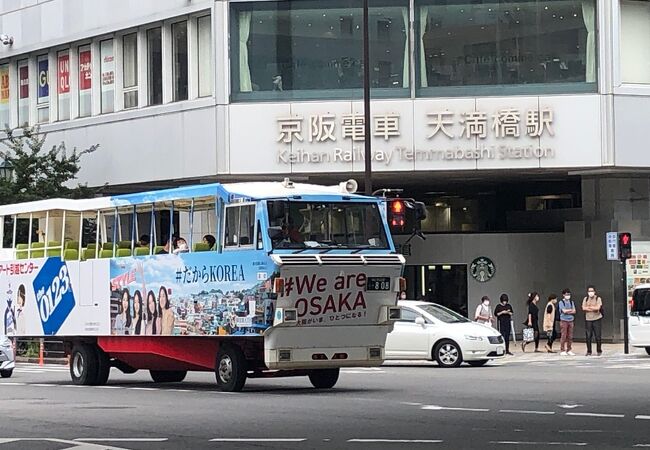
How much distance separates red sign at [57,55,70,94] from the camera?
47.2 m

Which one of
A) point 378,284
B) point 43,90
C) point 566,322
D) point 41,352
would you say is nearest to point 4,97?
point 43,90

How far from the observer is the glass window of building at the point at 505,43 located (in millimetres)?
39688

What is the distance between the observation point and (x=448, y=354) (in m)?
31.1

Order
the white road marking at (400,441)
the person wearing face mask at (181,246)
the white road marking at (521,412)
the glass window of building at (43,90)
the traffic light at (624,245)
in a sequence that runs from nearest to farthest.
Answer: the white road marking at (400,441) → the white road marking at (521,412) → the person wearing face mask at (181,246) → the traffic light at (624,245) → the glass window of building at (43,90)

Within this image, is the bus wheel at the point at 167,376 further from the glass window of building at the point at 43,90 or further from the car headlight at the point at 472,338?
the glass window of building at the point at 43,90

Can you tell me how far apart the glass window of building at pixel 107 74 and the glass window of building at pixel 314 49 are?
20.2 ft

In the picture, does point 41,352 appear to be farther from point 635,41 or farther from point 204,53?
point 635,41

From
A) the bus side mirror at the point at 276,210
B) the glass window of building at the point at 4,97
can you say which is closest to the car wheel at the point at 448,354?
the bus side mirror at the point at 276,210

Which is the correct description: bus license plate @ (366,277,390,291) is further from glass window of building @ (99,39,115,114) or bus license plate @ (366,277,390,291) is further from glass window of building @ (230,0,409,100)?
glass window of building @ (99,39,115,114)

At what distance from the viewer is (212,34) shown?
41.4 metres

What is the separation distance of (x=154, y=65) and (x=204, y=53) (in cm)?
245

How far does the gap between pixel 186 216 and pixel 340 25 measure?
18.5 m

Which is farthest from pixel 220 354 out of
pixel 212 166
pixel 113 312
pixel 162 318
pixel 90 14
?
pixel 90 14

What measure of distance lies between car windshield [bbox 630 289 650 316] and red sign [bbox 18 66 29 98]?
2429 cm
